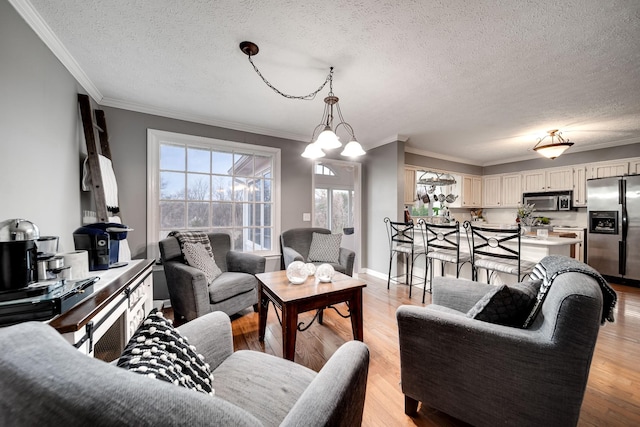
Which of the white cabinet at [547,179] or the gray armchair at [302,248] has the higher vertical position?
the white cabinet at [547,179]

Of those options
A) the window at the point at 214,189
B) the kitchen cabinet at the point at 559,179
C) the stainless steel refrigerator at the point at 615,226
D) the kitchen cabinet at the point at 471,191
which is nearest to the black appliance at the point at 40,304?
the window at the point at 214,189

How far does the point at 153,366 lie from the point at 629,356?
3320 mm

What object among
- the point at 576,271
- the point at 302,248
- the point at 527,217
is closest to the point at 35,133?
the point at 302,248

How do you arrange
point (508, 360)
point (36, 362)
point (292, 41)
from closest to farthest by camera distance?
point (36, 362)
point (508, 360)
point (292, 41)

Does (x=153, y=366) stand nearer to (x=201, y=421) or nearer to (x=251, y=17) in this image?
(x=201, y=421)

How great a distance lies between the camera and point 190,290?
2.16m

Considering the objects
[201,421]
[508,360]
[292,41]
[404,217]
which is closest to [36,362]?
[201,421]

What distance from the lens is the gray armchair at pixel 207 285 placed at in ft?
7.08

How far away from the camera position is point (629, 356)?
195cm

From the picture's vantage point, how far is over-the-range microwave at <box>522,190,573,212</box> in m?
4.82

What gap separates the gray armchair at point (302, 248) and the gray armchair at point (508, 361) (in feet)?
5.93

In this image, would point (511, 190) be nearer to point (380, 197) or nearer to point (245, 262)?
point (380, 197)

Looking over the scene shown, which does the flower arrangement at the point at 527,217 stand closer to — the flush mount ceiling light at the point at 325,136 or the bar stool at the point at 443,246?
the bar stool at the point at 443,246

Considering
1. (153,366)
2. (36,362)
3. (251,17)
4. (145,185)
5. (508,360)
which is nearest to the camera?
(36,362)
